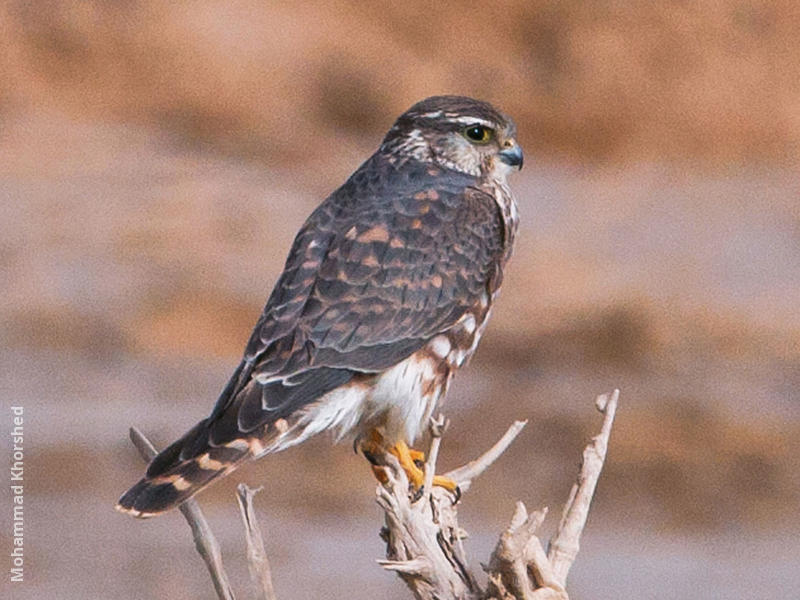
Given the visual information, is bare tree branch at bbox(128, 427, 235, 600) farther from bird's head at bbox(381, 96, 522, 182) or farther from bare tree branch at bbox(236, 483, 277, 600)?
bird's head at bbox(381, 96, 522, 182)

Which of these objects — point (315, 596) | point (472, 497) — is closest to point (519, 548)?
point (315, 596)

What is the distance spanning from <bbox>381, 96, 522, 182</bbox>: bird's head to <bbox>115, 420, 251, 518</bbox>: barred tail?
3.55 feet

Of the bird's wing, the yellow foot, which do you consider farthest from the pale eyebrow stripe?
the yellow foot

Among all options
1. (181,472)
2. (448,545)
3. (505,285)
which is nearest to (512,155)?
(448,545)

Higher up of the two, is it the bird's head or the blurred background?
the blurred background

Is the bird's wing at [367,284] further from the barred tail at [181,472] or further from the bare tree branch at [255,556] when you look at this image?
the bare tree branch at [255,556]

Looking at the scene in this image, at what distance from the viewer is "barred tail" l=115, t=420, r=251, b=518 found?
3.71 meters

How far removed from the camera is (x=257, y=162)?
43.1ft

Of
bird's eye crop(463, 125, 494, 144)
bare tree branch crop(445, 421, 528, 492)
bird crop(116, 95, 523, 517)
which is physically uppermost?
bird's eye crop(463, 125, 494, 144)

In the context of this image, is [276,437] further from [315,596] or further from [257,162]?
[257,162]

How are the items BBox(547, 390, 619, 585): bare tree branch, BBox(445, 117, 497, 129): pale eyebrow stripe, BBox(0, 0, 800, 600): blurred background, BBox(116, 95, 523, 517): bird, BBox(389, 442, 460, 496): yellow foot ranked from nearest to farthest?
BBox(547, 390, 619, 585): bare tree branch, BBox(116, 95, 523, 517): bird, BBox(389, 442, 460, 496): yellow foot, BBox(445, 117, 497, 129): pale eyebrow stripe, BBox(0, 0, 800, 600): blurred background

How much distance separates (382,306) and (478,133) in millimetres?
624

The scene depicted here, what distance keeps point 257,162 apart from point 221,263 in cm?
192

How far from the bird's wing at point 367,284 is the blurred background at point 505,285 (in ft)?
11.4
